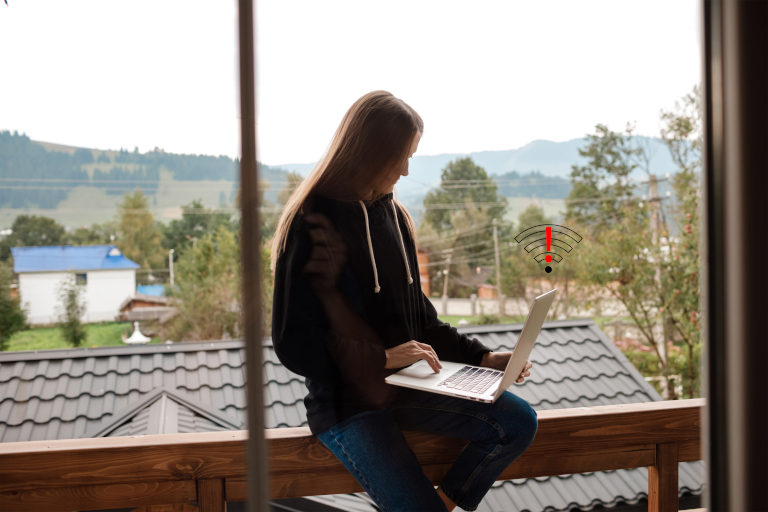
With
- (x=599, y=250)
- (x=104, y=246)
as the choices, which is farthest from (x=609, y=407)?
(x=104, y=246)

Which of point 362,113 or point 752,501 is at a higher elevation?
point 362,113

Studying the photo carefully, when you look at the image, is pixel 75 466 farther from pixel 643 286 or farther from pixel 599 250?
pixel 643 286

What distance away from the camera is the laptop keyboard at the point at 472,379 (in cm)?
101

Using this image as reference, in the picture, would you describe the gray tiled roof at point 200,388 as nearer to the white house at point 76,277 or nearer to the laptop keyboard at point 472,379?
the laptop keyboard at point 472,379

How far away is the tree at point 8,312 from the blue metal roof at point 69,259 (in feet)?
1.37

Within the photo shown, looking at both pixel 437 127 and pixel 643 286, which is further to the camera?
pixel 643 286

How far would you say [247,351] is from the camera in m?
0.76

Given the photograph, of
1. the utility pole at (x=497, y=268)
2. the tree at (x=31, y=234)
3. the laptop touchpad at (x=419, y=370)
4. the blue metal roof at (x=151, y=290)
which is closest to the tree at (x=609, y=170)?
the utility pole at (x=497, y=268)

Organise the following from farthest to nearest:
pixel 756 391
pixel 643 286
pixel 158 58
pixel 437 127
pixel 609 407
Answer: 1. pixel 643 286
2. pixel 158 58
3. pixel 437 127
4. pixel 609 407
5. pixel 756 391

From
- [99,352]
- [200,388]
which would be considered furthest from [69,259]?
[200,388]

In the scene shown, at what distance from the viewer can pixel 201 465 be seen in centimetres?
100

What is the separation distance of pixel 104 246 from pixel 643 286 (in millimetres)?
5981

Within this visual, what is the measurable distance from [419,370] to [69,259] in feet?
19.7

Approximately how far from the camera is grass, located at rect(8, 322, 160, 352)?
4945 mm
